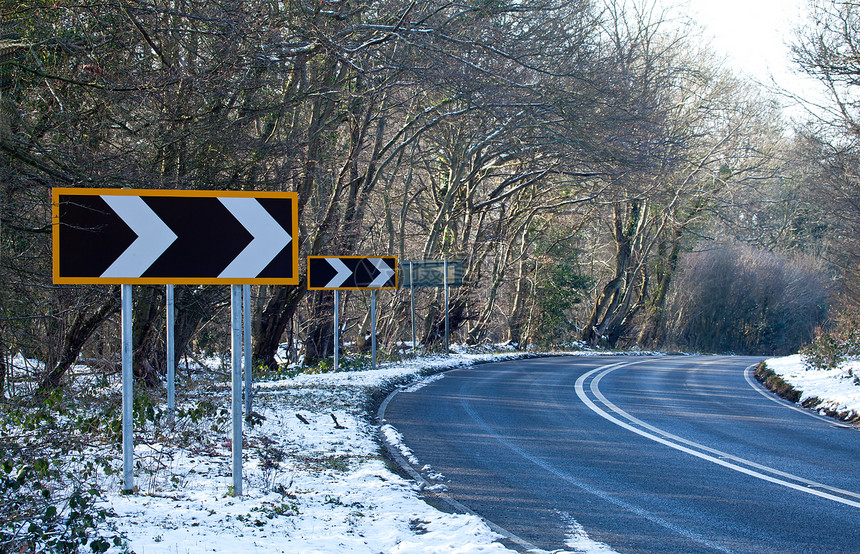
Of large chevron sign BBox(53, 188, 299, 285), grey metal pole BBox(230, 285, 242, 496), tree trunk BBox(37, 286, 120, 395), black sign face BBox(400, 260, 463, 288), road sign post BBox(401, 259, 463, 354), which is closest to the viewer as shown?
large chevron sign BBox(53, 188, 299, 285)

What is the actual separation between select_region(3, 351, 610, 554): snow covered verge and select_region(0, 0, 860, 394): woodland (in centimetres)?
250

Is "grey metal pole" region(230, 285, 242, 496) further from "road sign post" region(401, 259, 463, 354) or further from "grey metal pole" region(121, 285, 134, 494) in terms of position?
"road sign post" region(401, 259, 463, 354)

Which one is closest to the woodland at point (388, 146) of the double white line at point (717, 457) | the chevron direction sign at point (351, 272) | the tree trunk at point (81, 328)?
the tree trunk at point (81, 328)

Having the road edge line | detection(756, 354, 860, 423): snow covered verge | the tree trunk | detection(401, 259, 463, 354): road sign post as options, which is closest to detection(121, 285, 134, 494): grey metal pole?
the road edge line

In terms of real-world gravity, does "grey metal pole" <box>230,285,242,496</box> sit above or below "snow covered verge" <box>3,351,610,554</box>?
above

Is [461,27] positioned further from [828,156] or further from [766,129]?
[766,129]

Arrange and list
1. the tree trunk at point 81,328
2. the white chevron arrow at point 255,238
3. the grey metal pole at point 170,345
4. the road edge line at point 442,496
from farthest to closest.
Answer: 1. the tree trunk at point 81,328
2. the grey metal pole at point 170,345
3. the white chevron arrow at point 255,238
4. the road edge line at point 442,496

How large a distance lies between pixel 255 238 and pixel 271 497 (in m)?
1.98

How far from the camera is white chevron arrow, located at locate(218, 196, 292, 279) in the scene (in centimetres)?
572

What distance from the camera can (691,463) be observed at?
26.6 feet

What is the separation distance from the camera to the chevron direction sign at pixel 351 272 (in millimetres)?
→ 15102

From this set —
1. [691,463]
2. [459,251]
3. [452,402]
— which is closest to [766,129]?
[459,251]

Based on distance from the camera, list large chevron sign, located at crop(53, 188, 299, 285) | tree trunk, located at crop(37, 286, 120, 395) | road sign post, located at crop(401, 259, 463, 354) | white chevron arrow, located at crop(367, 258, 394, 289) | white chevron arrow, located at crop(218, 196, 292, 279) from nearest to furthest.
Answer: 1. large chevron sign, located at crop(53, 188, 299, 285)
2. white chevron arrow, located at crop(218, 196, 292, 279)
3. tree trunk, located at crop(37, 286, 120, 395)
4. white chevron arrow, located at crop(367, 258, 394, 289)
5. road sign post, located at crop(401, 259, 463, 354)

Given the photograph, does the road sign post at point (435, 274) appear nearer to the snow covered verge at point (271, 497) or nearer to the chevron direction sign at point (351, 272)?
the chevron direction sign at point (351, 272)
